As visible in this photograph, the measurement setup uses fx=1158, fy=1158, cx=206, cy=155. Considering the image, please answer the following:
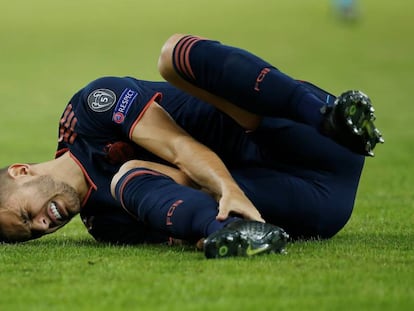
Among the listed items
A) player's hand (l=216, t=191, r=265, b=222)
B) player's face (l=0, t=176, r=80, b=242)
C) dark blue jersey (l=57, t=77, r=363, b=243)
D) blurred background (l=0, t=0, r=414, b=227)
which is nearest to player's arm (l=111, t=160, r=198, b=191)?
dark blue jersey (l=57, t=77, r=363, b=243)

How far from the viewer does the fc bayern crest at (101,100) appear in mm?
5527

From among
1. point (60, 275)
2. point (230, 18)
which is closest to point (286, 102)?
point (60, 275)

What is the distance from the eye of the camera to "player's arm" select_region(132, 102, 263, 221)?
536cm

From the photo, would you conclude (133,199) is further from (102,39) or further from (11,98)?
(102,39)

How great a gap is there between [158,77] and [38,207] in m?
13.0

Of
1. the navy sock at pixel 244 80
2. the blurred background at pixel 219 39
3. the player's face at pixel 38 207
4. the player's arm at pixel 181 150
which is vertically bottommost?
the blurred background at pixel 219 39

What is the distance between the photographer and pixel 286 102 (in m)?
5.07

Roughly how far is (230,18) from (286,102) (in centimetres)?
2254

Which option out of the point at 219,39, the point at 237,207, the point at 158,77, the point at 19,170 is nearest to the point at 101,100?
the point at 19,170

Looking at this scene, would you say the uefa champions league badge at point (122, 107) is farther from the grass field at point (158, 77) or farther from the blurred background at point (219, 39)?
the blurred background at point (219, 39)

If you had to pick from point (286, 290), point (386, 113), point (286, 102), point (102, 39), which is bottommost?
point (102, 39)

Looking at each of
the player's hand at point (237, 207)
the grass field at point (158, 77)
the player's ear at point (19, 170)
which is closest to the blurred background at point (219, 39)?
the grass field at point (158, 77)

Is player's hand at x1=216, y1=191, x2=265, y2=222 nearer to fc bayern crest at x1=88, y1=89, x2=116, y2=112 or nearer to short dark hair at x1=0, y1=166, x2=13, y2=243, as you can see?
fc bayern crest at x1=88, y1=89, x2=116, y2=112

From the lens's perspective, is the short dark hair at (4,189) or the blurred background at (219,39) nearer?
the short dark hair at (4,189)
